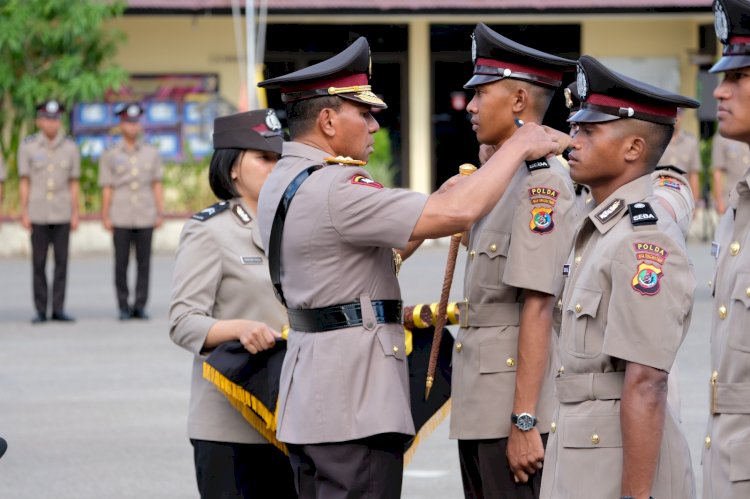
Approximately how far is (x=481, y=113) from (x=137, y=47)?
19.8m

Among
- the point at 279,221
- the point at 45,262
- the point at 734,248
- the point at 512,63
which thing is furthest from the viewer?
the point at 45,262

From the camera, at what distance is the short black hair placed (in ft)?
16.5

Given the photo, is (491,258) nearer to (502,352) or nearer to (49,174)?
(502,352)

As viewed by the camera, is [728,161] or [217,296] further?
[728,161]

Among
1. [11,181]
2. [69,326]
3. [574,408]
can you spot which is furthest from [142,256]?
[574,408]

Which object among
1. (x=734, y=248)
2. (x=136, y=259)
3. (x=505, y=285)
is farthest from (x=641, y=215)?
(x=136, y=259)

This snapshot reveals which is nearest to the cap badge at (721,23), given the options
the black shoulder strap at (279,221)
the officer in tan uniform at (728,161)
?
the black shoulder strap at (279,221)

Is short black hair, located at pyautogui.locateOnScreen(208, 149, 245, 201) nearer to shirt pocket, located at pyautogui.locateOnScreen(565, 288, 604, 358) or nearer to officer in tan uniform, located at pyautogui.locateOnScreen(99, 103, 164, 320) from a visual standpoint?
shirt pocket, located at pyautogui.locateOnScreen(565, 288, 604, 358)

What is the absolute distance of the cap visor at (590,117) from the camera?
12.2 ft

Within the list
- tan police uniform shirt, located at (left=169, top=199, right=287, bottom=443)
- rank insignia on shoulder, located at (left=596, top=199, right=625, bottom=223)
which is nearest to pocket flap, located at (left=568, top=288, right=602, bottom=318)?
rank insignia on shoulder, located at (left=596, top=199, right=625, bottom=223)

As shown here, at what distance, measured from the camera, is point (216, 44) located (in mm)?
23469

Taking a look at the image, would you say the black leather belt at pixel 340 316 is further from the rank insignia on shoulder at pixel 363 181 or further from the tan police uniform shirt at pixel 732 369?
the tan police uniform shirt at pixel 732 369

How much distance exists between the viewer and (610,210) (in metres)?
3.65

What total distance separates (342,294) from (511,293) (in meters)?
0.61
